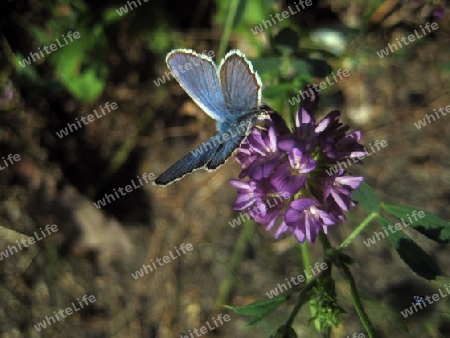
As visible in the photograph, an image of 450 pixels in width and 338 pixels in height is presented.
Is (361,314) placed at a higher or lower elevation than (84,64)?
lower

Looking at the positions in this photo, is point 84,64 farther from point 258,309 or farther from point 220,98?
point 258,309

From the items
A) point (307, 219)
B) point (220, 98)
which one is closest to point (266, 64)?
point (220, 98)

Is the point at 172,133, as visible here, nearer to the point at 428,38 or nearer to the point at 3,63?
the point at 3,63

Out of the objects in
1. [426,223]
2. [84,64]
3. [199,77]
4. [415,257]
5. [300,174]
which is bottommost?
[415,257]

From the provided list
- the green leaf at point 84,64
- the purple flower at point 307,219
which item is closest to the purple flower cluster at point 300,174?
the purple flower at point 307,219

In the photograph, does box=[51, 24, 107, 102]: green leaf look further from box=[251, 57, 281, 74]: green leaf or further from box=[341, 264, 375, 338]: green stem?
box=[341, 264, 375, 338]: green stem

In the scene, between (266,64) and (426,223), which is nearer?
(426,223)
